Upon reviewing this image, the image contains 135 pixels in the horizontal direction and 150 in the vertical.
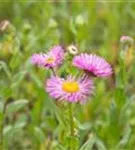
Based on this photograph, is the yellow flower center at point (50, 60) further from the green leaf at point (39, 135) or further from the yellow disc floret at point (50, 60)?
the green leaf at point (39, 135)

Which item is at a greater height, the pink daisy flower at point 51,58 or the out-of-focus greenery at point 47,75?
the pink daisy flower at point 51,58

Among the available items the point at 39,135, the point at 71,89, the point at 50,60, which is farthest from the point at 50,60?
the point at 39,135

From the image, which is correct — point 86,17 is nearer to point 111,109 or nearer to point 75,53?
point 111,109

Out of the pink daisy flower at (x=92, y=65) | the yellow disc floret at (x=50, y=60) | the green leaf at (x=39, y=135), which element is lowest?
the green leaf at (x=39, y=135)

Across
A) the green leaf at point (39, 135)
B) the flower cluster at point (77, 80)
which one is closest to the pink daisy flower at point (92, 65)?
the flower cluster at point (77, 80)

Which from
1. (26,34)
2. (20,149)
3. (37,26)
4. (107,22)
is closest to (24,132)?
(20,149)

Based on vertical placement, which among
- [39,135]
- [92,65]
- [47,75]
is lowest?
[39,135]

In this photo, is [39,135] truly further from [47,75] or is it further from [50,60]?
[50,60]
